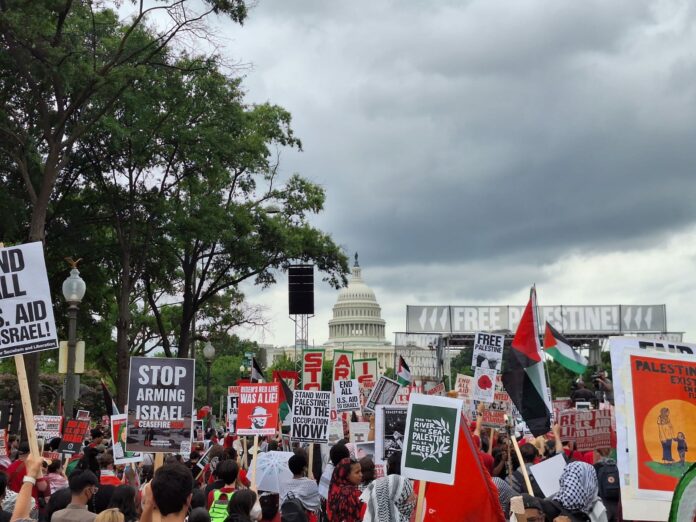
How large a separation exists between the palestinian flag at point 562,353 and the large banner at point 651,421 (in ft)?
27.0

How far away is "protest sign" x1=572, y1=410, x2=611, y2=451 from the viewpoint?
34.8 feet

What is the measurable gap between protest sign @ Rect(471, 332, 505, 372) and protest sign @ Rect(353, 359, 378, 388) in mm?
7597

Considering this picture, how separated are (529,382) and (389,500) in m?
3.00

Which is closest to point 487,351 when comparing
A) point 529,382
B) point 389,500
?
point 529,382

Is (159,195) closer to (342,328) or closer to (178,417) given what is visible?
(178,417)

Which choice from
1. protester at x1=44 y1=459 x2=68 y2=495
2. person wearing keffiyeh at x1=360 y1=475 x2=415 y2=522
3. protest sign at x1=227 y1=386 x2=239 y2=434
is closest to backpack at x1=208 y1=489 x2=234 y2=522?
person wearing keffiyeh at x1=360 y1=475 x2=415 y2=522

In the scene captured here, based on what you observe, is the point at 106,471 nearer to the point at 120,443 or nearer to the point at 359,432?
the point at 120,443

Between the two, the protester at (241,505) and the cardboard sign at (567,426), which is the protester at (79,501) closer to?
the protester at (241,505)

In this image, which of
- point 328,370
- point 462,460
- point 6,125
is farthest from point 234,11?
point 328,370

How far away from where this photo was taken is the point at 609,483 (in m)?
9.48

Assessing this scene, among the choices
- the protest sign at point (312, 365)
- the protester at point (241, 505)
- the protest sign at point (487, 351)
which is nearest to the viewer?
the protester at point (241, 505)

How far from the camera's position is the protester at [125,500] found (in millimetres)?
7238

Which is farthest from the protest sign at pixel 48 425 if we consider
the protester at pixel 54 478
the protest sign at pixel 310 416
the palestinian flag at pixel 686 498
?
the palestinian flag at pixel 686 498

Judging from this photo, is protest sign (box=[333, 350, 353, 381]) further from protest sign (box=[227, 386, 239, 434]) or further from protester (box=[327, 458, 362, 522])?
protester (box=[327, 458, 362, 522])
